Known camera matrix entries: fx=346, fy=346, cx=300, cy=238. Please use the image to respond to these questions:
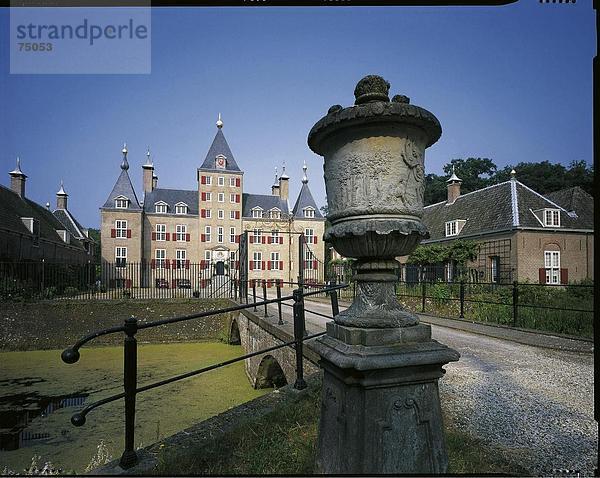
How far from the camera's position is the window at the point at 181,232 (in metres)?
30.5

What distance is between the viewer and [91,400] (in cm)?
861

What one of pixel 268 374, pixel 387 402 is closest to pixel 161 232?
pixel 268 374

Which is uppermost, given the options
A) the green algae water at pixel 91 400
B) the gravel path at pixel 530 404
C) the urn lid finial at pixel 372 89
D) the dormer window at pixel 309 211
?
the dormer window at pixel 309 211

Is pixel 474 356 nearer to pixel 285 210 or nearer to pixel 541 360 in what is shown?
pixel 541 360

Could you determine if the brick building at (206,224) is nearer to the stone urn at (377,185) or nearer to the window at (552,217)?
the window at (552,217)

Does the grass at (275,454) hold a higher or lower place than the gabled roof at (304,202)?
lower

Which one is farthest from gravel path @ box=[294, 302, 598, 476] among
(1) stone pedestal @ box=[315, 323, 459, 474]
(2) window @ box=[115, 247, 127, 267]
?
(2) window @ box=[115, 247, 127, 267]

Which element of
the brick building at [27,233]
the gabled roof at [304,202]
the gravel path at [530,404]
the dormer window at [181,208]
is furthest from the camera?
the gabled roof at [304,202]

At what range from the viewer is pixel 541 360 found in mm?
5020

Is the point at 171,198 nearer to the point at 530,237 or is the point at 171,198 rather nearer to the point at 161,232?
the point at 161,232

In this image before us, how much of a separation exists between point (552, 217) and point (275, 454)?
67.6ft

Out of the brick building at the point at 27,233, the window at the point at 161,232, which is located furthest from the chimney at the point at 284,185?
the brick building at the point at 27,233

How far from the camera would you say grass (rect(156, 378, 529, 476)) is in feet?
7.52

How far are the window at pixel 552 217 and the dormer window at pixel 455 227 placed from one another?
444 centimetres
